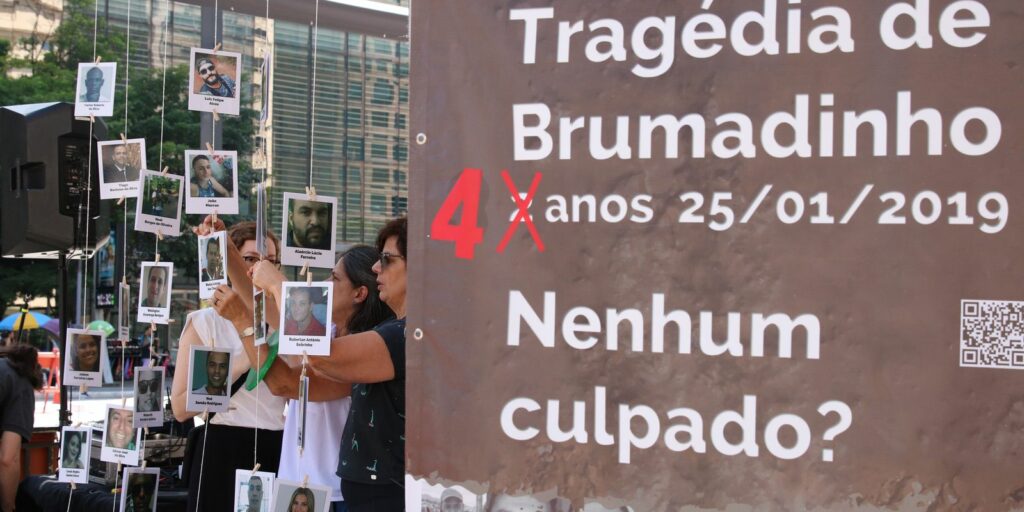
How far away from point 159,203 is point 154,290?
31cm

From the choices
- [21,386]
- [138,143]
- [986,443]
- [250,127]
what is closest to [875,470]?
[986,443]

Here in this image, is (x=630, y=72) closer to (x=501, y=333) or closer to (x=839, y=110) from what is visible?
(x=839, y=110)

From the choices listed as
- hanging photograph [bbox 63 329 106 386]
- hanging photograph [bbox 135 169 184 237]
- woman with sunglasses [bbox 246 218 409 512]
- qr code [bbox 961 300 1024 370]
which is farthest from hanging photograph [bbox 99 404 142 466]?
qr code [bbox 961 300 1024 370]

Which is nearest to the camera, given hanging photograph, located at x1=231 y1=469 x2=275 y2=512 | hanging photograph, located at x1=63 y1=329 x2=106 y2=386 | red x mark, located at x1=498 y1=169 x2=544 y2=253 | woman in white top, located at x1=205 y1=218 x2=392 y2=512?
red x mark, located at x1=498 y1=169 x2=544 y2=253

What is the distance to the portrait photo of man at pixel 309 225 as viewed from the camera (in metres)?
2.17

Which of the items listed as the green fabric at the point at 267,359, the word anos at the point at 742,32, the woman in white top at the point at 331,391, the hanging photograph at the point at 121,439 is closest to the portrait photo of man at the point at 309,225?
the green fabric at the point at 267,359

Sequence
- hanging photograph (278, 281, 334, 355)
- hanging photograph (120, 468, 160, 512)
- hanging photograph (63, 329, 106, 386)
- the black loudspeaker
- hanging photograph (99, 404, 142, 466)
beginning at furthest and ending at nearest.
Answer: the black loudspeaker < hanging photograph (63, 329, 106, 386) < hanging photograph (99, 404, 142, 466) < hanging photograph (120, 468, 160, 512) < hanging photograph (278, 281, 334, 355)

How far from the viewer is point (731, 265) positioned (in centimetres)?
141

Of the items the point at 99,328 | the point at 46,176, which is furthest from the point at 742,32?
the point at 99,328

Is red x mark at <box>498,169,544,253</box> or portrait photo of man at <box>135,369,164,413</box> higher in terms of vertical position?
red x mark at <box>498,169,544,253</box>

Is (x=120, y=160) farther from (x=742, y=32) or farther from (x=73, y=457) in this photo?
(x=742, y=32)

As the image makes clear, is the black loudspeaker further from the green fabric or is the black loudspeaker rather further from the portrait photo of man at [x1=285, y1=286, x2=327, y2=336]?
the portrait photo of man at [x1=285, y1=286, x2=327, y2=336]

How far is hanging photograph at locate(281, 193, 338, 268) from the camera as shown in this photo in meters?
2.16

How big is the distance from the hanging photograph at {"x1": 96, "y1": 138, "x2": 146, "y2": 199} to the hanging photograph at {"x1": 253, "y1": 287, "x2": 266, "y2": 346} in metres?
0.75
